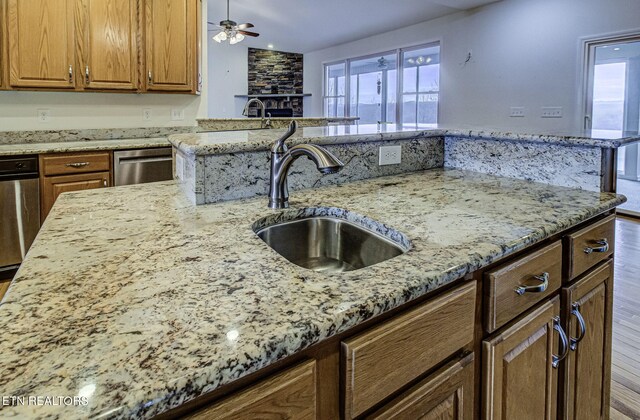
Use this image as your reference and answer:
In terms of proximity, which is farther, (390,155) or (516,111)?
(516,111)

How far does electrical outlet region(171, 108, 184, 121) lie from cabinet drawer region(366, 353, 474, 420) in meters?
3.70

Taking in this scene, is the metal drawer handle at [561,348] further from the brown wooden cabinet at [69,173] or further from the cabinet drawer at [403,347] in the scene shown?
the brown wooden cabinet at [69,173]

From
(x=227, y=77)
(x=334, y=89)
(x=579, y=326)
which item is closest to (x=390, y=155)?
(x=579, y=326)

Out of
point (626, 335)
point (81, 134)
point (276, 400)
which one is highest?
point (81, 134)

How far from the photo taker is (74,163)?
295cm

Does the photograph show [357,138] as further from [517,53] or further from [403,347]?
[517,53]

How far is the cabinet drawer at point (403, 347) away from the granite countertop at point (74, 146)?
2.95 meters

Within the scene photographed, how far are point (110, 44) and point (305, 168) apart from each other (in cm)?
269

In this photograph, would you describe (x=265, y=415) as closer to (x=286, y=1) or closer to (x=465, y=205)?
(x=465, y=205)

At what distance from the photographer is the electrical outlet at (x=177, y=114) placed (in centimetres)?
391

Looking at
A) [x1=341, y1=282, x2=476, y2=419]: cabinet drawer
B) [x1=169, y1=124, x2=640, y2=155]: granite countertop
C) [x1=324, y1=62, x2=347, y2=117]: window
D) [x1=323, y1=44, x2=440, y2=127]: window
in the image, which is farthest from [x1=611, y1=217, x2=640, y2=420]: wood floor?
[x1=324, y1=62, x2=347, y2=117]: window

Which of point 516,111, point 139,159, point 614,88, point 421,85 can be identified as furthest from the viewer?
point 421,85

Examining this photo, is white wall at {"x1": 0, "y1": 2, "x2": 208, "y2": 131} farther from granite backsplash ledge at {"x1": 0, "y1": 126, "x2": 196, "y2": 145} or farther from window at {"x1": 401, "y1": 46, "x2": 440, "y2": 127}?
window at {"x1": 401, "y1": 46, "x2": 440, "y2": 127}

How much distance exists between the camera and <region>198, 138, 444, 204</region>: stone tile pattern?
127 centimetres
